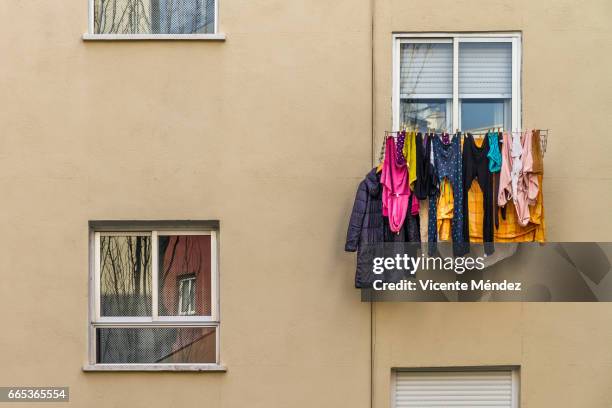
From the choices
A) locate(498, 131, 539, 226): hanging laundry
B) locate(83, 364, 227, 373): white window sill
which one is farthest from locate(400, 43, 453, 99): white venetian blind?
locate(83, 364, 227, 373): white window sill

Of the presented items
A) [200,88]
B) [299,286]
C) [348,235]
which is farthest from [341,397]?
[200,88]

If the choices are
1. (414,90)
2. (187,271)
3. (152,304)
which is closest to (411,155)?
(414,90)

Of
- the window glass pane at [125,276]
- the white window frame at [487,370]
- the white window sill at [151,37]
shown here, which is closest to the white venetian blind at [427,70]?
the white window sill at [151,37]

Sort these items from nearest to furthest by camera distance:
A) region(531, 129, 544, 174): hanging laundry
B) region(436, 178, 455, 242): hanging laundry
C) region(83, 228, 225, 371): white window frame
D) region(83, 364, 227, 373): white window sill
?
1. region(531, 129, 544, 174): hanging laundry
2. region(436, 178, 455, 242): hanging laundry
3. region(83, 364, 227, 373): white window sill
4. region(83, 228, 225, 371): white window frame

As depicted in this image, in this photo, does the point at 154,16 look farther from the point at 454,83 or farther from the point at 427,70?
the point at 454,83

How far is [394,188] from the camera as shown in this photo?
629cm

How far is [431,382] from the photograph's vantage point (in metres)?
6.74

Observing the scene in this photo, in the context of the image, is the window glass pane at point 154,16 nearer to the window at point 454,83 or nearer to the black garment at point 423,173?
the window at point 454,83

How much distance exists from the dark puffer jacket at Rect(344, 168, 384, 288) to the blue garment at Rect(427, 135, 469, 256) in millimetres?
456

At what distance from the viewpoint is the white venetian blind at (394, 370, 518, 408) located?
673cm

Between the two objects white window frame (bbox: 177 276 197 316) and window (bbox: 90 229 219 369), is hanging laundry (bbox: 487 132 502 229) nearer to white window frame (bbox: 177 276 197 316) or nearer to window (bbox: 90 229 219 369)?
A: window (bbox: 90 229 219 369)

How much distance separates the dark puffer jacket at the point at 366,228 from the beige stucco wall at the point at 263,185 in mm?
299

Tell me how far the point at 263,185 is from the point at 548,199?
2.62 metres

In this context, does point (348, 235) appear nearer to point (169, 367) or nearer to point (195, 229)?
point (195, 229)
